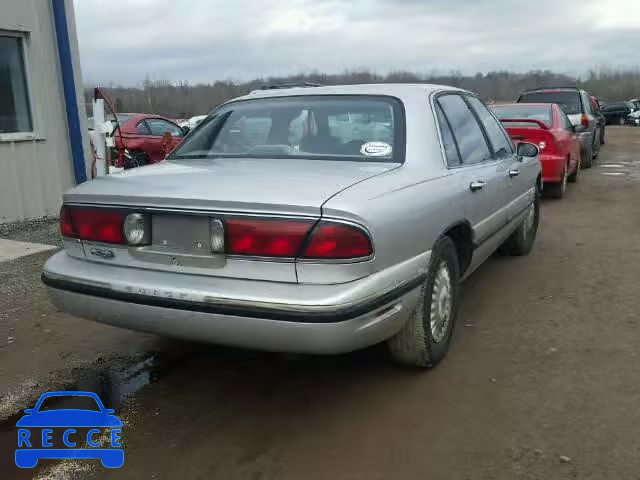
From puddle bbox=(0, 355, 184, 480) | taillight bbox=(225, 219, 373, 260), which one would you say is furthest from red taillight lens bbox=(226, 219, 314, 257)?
puddle bbox=(0, 355, 184, 480)

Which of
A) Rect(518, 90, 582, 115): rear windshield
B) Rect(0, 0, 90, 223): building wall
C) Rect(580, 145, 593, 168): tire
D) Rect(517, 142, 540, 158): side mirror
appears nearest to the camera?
Rect(517, 142, 540, 158): side mirror

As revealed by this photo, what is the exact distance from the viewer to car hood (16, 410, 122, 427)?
9.87ft

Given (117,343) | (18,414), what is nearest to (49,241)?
(117,343)

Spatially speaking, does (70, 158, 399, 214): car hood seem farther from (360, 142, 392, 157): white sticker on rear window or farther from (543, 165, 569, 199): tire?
(543, 165, 569, 199): tire

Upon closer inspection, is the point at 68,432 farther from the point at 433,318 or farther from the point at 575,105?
the point at 575,105

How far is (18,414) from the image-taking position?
3105 mm

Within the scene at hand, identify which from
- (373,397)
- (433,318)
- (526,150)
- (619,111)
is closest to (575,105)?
(526,150)

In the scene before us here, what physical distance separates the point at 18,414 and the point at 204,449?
108 cm

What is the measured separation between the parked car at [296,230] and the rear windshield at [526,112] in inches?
228

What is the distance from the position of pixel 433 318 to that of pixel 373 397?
547 mm

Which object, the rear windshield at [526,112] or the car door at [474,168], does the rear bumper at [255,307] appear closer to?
the car door at [474,168]

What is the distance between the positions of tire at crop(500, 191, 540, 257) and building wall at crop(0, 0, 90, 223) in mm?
5870

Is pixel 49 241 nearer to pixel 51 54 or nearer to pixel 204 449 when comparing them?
pixel 51 54

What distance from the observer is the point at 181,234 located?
2.72 meters
